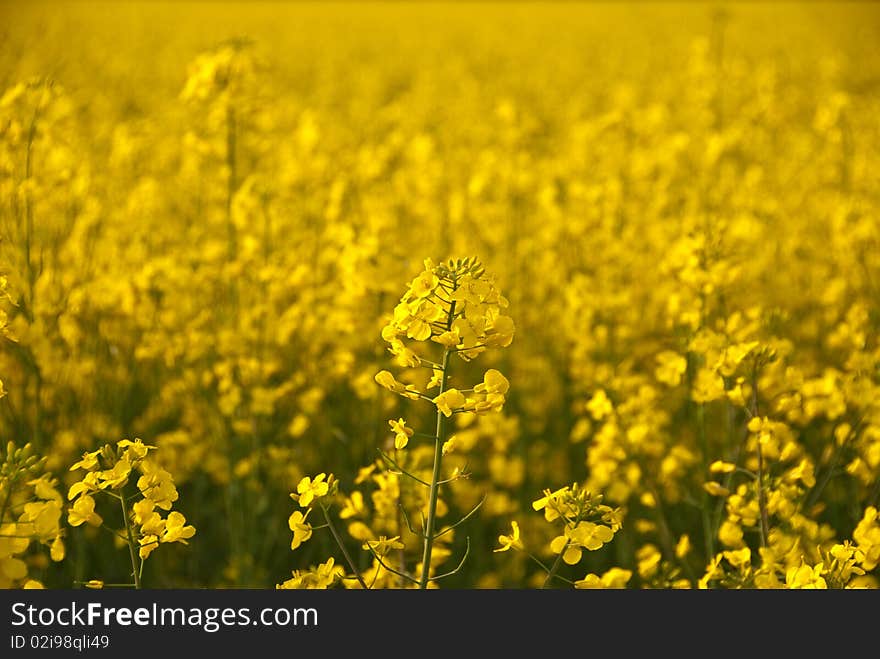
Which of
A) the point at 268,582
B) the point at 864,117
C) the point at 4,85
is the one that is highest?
the point at 864,117

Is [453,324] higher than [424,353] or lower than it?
higher

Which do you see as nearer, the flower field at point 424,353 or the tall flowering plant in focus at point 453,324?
the tall flowering plant in focus at point 453,324

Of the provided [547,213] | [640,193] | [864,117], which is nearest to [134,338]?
[547,213]

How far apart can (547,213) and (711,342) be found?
8.10 feet

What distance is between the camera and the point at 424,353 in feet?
15.5

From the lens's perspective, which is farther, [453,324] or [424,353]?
[424,353]

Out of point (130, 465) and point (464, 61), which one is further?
point (464, 61)

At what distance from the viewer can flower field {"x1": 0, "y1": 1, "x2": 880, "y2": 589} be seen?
207cm

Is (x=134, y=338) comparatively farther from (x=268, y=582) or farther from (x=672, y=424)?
(x=672, y=424)

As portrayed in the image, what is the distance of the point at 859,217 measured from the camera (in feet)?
14.2

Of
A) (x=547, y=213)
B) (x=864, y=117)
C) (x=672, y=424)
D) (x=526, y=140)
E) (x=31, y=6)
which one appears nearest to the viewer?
(x=672, y=424)

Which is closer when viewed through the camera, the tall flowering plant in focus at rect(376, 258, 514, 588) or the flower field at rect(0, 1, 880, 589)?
the tall flowering plant in focus at rect(376, 258, 514, 588)

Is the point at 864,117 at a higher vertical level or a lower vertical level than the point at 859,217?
higher

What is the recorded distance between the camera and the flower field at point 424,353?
6.81ft
